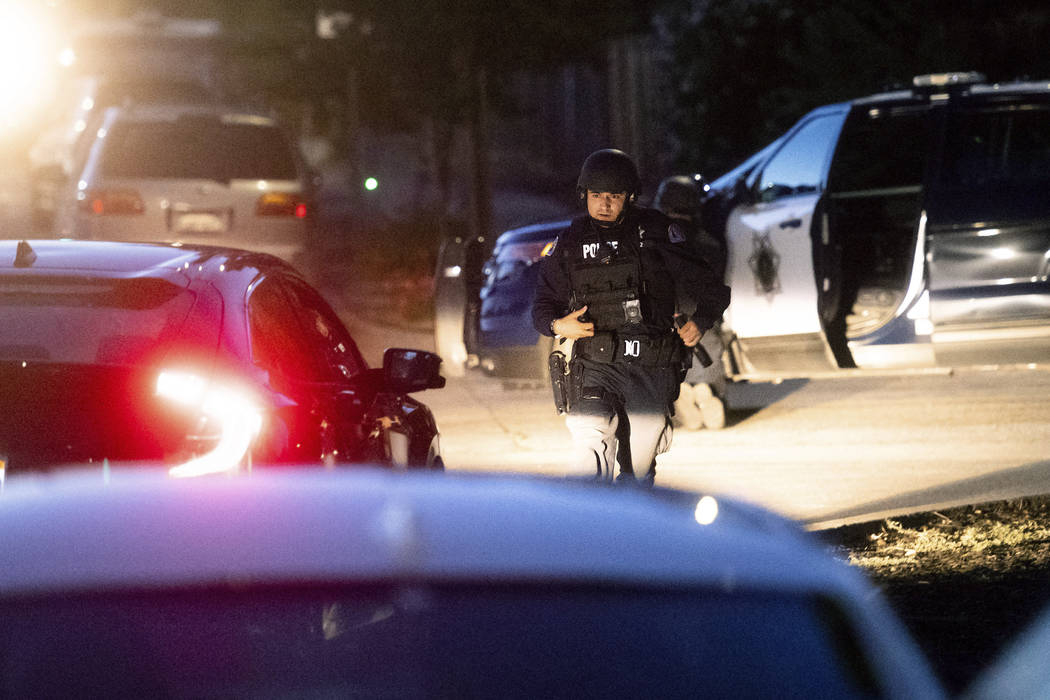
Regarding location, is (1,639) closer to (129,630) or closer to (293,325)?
(129,630)

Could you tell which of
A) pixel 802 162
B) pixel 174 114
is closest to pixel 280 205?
pixel 174 114

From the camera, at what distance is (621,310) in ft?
22.7

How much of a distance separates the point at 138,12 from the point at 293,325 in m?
32.1

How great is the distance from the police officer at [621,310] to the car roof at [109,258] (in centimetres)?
131

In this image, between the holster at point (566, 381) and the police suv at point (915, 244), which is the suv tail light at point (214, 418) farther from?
the police suv at point (915, 244)

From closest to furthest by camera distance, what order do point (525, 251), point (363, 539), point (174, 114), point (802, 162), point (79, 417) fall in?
→ 1. point (363, 539)
2. point (79, 417)
3. point (802, 162)
4. point (525, 251)
5. point (174, 114)

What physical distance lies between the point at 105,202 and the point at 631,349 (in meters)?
9.16

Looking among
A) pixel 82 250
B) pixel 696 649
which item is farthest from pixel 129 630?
pixel 82 250

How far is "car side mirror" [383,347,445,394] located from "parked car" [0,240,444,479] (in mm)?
14

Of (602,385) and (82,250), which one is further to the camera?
(602,385)

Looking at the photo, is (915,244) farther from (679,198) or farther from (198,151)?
(198,151)

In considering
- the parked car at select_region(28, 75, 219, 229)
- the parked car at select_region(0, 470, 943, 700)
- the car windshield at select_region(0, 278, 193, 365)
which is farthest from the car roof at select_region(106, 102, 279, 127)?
the parked car at select_region(0, 470, 943, 700)

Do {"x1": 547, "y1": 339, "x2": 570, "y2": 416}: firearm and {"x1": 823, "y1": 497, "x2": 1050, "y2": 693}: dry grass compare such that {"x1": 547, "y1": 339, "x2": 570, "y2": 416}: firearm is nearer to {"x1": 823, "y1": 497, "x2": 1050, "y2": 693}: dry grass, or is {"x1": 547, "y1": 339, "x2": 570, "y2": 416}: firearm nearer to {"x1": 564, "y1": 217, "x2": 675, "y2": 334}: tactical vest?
{"x1": 564, "y1": 217, "x2": 675, "y2": 334}: tactical vest

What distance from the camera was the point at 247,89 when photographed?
116 feet
